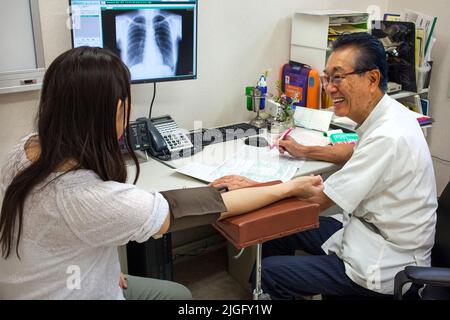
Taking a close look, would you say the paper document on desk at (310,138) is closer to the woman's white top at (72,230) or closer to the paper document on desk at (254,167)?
the paper document on desk at (254,167)

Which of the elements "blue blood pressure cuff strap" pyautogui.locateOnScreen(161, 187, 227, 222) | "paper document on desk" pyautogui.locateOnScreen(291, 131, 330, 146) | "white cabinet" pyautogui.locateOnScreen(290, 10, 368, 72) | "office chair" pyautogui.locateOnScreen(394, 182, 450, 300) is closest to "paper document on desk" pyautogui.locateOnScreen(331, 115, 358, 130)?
"paper document on desk" pyautogui.locateOnScreen(291, 131, 330, 146)

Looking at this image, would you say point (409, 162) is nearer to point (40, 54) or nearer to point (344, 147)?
point (344, 147)

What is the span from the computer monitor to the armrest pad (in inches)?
49.8

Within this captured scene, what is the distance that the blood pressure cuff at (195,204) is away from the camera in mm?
1185

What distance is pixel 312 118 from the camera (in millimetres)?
2396

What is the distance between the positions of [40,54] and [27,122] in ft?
0.94

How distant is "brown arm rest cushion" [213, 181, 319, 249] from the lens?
4.02 feet

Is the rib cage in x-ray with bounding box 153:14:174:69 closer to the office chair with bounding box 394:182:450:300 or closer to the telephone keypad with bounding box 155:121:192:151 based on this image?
the telephone keypad with bounding box 155:121:192:151

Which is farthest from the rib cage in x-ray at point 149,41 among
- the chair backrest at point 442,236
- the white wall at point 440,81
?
the white wall at point 440,81

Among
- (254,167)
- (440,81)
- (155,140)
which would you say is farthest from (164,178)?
(440,81)

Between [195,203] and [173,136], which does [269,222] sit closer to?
[195,203]

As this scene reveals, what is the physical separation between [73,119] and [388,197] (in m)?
1.01
